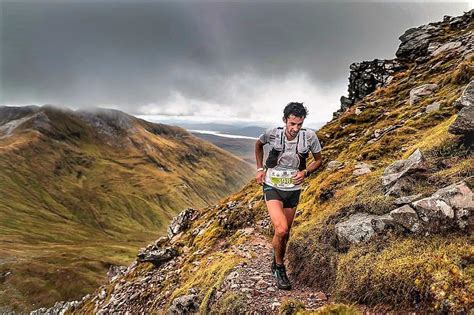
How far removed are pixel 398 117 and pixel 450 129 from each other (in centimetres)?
1310

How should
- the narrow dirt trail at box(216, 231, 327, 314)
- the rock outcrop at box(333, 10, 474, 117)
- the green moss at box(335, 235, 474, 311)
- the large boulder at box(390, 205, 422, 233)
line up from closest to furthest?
1. the green moss at box(335, 235, 474, 311)
2. the large boulder at box(390, 205, 422, 233)
3. the narrow dirt trail at box(216, 231, 327, 314)
4. the rock outcrop at box(333, 10, 474, 117)

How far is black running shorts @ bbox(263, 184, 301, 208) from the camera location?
11.5 m

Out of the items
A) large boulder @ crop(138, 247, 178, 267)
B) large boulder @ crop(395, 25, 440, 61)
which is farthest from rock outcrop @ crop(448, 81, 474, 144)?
large boulder @ crop(395, 25, 440, 61)

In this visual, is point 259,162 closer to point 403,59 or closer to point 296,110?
point 296,110

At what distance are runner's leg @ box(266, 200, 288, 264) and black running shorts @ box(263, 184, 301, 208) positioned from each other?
0.15m

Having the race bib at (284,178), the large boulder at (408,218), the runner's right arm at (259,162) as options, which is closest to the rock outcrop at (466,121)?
the large boulder at (408,218)

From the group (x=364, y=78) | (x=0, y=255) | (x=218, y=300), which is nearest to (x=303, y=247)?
(x=218, y=300)

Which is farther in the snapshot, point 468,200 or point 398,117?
point 398,117

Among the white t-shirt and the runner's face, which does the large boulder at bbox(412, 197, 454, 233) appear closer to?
the white t-shirt

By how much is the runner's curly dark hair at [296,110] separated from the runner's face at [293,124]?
0.10m

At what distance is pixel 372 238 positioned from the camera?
1092cm

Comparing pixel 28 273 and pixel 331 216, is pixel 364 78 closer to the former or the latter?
pixel 331 216

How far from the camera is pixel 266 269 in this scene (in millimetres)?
14320

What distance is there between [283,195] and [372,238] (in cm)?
298
